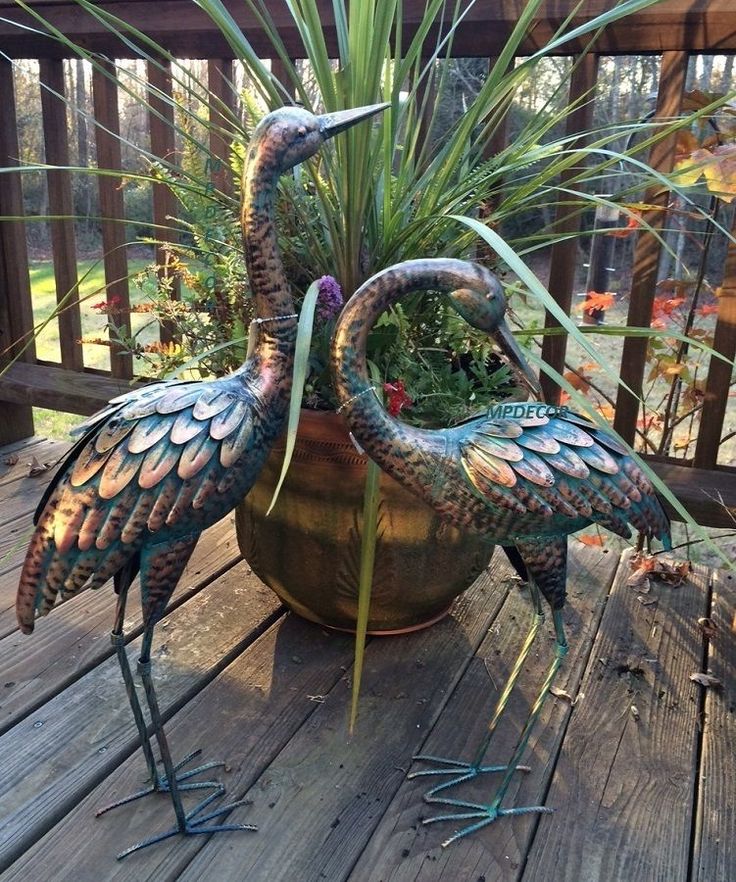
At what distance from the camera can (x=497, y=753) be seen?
136cm

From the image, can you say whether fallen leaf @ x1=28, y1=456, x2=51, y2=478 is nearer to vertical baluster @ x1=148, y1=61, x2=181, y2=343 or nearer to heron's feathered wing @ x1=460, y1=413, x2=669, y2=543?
vertical baluster @ x1=148, y1=61, x2=181, y2=343

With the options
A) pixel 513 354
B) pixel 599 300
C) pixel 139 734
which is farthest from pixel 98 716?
pixel 599 300

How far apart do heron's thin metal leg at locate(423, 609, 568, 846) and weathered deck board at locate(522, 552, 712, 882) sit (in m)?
0.07

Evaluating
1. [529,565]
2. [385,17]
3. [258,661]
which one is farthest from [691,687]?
[385,17]

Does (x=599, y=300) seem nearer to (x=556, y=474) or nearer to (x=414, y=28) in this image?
(x=414, y=28)

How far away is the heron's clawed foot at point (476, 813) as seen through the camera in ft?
3.90

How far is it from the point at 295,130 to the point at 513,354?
440mm

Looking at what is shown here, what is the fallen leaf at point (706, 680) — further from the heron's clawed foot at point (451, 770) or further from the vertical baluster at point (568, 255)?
the vertical baluster at point (568, 255)

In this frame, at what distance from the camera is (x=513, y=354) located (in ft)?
3.74

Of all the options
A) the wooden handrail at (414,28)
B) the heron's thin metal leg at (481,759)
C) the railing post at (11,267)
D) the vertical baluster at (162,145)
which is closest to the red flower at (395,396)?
the heron's thin metal leg at (481,759)

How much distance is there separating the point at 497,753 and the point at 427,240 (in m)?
0.90

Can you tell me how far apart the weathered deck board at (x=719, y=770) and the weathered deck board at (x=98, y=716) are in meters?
0.89

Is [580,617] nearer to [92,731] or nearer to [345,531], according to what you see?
[345,531]

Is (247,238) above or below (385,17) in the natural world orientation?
below
